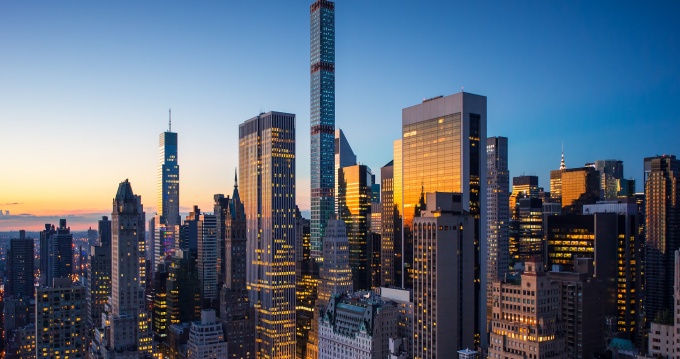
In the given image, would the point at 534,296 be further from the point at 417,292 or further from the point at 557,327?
the point at 417,292

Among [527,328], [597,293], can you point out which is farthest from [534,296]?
[597,293]

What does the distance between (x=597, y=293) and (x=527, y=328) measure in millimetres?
58668

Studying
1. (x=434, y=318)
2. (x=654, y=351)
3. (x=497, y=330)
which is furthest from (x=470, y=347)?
(x=654, y=351)

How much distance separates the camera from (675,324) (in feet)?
497

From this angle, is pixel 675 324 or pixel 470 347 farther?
pixel 470 347

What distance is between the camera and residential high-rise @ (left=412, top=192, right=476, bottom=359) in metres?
184

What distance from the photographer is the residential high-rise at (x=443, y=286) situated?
184 meters

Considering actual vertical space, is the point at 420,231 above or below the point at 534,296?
above

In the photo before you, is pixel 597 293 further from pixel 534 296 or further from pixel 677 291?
pixel 534 296

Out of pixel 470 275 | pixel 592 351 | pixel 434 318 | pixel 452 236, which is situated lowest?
pixel 592 351

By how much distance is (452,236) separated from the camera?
620 ft

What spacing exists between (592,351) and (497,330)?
54.5m

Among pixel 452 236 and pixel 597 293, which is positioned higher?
pixel 452 236

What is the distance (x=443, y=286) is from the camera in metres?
186
